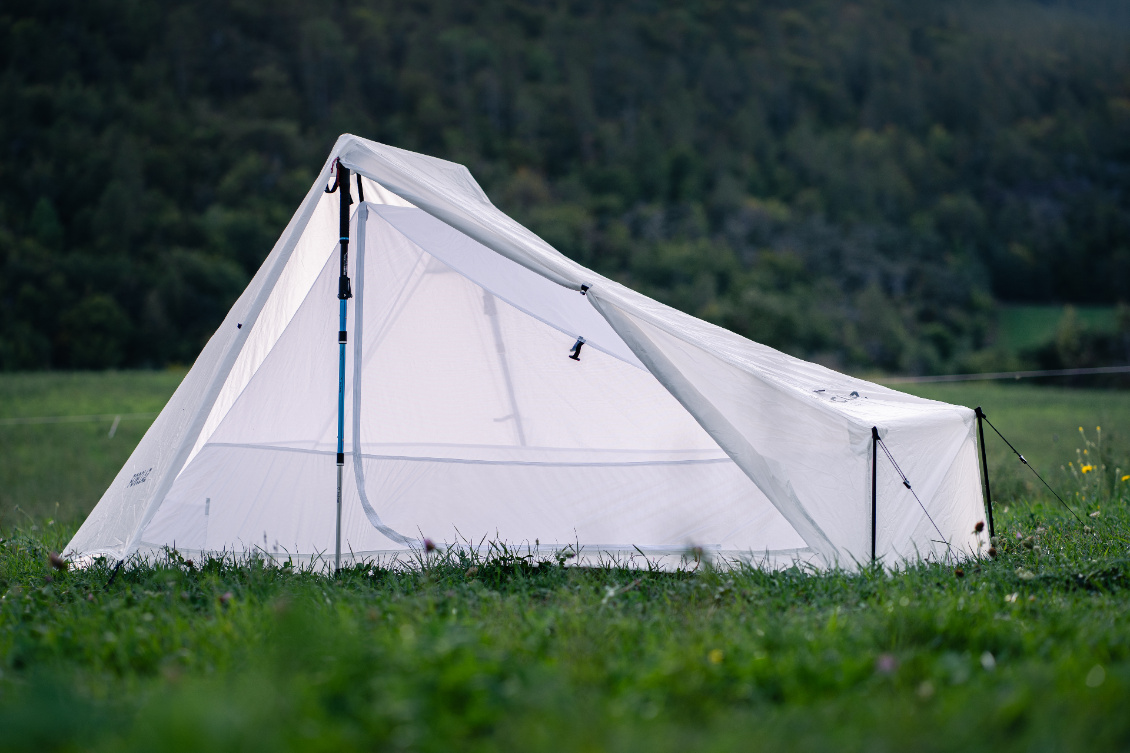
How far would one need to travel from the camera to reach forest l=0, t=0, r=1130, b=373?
30.3m

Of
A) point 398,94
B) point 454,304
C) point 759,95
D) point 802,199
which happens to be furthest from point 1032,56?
point 454,304

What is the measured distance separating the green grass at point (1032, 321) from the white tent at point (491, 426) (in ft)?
89.6

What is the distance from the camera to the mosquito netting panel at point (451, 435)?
3443 mm

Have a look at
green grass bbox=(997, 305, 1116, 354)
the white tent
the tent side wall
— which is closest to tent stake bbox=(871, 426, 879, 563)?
the white tent

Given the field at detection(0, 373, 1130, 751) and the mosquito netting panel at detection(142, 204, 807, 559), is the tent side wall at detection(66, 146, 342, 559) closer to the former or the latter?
the field at detection(0, 373, 1130, 751)

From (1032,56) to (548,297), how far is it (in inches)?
2075

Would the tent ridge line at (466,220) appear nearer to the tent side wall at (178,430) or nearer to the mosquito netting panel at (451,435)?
the tent side wall at (178,430)

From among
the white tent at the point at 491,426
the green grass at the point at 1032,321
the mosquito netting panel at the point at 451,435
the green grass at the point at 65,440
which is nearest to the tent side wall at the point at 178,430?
the white tent at the point at 491,426

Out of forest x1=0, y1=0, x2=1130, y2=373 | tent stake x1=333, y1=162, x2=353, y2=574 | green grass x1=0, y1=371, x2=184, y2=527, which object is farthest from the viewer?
forest x1=0, y1=0, x2=1130, y2=373

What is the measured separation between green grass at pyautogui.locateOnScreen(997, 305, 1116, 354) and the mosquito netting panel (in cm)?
2718

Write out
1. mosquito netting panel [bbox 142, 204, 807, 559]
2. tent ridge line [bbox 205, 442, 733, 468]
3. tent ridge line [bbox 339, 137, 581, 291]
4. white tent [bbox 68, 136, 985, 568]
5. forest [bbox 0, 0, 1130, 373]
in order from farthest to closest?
1. forest [bbox 0, 0, 1130, 373]
2. tent ridge line [bbox 205, 442, 733, 468]
3. mosquito netting panel [bbox 142, 204, 807, 559]
4. tent ridge line [bbox 339, 137, 581, 291]
5. white tent [bbox 68, 136, 985, 568]

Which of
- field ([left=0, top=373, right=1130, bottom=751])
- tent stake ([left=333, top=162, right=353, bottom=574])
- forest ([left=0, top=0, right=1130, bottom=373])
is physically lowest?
field ([left=0, top=373, right=1130, bottom=751])

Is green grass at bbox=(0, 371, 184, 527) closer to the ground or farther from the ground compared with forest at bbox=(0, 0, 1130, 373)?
closer to the ground

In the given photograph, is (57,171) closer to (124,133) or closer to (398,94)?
(124,133)
